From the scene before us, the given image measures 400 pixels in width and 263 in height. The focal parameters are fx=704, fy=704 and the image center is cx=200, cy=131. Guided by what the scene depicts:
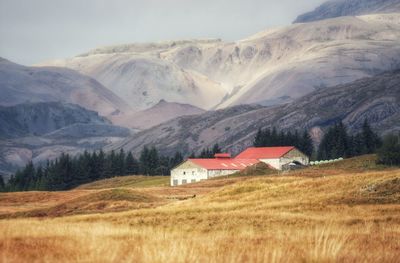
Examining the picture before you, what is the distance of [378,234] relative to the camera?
27.5 metres

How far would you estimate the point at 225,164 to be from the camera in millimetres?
164750

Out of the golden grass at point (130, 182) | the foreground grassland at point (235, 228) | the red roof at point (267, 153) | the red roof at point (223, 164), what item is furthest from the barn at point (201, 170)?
the foreground grassland at point (235, 228)

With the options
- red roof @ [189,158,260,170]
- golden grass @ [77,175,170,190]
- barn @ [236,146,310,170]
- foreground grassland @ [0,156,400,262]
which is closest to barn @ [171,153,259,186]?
red roof @ [189,158,260,170]

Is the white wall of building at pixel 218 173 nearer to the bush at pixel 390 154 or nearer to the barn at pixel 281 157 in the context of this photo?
the barn at pixel 281 157

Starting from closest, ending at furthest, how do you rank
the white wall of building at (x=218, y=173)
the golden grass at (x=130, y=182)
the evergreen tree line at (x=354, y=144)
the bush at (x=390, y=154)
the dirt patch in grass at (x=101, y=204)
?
the dirt patch in grass at (x=101, y=204) < the bush at (x=390, y=154) < the white wall of building at (x=218, y=173) < the golden grass at (x=130, y=182) < the evergreen tree line at (x=354, y=144)

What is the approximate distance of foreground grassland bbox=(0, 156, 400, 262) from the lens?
56.0 ft

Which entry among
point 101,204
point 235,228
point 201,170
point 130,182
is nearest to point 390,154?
point 201,170

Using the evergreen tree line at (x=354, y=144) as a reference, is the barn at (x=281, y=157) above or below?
below

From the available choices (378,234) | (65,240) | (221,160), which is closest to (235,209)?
(378,234)

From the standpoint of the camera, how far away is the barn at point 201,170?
160875mm

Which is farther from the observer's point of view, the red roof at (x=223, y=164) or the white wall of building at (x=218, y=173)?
the red roof at (x=223, y=164)

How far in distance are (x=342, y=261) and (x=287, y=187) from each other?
44628 millimetres

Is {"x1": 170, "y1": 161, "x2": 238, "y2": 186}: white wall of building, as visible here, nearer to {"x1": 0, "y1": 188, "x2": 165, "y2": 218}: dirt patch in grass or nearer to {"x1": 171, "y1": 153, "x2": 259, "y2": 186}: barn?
{"x1": 171, "y1": 153, "x2": 259, "y2": 186}: barn

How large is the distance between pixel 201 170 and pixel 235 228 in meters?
128
